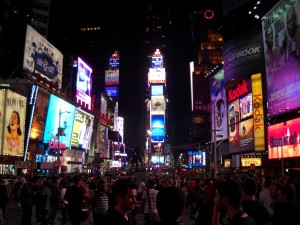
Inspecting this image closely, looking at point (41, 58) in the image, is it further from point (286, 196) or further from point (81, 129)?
point (286, 196)

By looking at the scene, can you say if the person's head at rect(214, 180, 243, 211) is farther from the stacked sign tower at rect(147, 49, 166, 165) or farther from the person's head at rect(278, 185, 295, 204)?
the stacked sign tower at rect(147, 49, 166, 165)

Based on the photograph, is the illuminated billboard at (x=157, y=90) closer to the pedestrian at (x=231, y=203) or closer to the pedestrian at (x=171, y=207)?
the pedestrian at (x=231, y=203)

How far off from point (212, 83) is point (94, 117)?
31.2 meters

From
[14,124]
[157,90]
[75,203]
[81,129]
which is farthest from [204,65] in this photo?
[75,203]

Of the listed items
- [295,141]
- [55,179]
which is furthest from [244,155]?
[55,179]

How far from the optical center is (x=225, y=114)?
270 feet

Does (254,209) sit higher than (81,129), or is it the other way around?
(81,129)

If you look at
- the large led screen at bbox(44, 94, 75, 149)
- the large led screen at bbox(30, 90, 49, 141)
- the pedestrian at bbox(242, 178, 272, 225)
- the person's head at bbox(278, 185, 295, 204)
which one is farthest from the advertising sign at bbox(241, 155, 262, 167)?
the pedestrian at bbox(242, 178, 272, 225)

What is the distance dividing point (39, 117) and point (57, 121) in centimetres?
669

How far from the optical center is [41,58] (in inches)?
2222

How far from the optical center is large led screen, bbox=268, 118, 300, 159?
4288cm

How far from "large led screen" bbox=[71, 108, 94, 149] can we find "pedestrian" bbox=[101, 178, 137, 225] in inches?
2528

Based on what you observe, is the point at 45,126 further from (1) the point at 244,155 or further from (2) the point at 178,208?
(2) the point at 178,208

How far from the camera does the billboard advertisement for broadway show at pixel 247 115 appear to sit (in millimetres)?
60903
